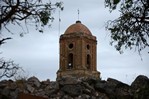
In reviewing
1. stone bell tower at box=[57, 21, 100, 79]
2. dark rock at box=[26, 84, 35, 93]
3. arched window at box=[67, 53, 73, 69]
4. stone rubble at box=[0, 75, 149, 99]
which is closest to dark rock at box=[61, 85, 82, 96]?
stone rubble at box=[0, 75, 149, 99]

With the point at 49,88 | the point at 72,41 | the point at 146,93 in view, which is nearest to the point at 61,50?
the point at 72,41

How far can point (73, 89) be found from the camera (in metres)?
18.3

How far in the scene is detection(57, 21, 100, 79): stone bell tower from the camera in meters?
34.5

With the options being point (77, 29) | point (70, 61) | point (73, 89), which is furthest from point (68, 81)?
point (70, 61)

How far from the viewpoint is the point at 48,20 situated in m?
9.59

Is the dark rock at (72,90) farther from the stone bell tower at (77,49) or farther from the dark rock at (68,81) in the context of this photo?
the stone bell tower at (77,49)

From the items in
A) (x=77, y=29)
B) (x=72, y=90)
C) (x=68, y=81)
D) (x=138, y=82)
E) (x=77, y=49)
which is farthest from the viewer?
(x=77, y=49)

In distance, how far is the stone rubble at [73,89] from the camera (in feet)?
57.8

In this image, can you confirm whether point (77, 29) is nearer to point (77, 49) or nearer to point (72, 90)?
point (77, 49)

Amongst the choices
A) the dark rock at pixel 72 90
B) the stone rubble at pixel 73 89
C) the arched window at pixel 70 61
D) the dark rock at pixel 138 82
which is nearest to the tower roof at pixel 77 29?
the arched window at pixel 70 61

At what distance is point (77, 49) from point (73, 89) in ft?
56.1

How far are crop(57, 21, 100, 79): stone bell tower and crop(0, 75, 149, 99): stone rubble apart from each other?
47.2ft

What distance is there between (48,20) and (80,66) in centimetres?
2438

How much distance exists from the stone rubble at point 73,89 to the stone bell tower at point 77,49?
47.2 ft
